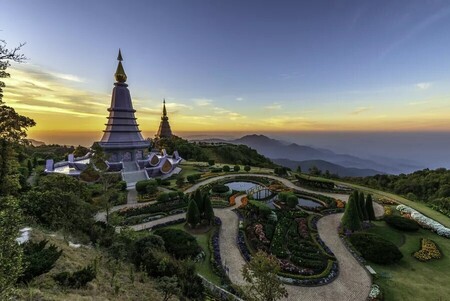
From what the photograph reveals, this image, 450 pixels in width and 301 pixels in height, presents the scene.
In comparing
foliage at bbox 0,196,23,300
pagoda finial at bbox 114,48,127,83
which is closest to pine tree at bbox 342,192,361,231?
foliage at bbox 0,196,23,300

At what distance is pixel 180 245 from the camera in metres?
17.6

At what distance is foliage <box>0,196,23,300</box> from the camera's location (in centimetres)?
591

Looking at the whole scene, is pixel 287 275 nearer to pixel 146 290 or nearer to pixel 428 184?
pixel 146 290

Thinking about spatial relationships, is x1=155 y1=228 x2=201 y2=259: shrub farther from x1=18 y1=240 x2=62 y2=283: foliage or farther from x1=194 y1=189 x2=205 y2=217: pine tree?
x1=18 y1=240 x2=62 y2=283: foliage

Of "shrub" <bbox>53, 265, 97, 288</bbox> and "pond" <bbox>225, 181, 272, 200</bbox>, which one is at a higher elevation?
"shrub" <bbox>53, 265, 97, 288</bbox>

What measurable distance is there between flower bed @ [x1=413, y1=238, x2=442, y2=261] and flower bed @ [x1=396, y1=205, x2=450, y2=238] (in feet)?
10.2

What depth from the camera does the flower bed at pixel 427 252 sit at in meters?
18.0

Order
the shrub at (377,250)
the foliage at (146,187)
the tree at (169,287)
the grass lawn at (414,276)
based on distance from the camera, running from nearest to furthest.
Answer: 1. the tree at (169,287)
2. the grass lawn at (414,276)
3. the shrub at (377,250)
4. the foliage at (146,187)

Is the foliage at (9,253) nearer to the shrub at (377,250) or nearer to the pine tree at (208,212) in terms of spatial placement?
the pine tree at (208,212)

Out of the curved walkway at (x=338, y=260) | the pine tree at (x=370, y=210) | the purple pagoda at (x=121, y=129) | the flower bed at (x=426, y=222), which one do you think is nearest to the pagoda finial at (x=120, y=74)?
the purple pagoda at (x=121, y=129)

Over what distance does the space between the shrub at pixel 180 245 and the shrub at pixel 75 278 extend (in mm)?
7072

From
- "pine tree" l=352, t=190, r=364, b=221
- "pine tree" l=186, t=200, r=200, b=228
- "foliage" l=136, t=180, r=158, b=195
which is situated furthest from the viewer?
"foliage" l=136, t=180, r=158, b=195

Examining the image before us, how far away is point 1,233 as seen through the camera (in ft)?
20.1

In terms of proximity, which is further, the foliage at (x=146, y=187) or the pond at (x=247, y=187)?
the pond at (x=247, y=187)
